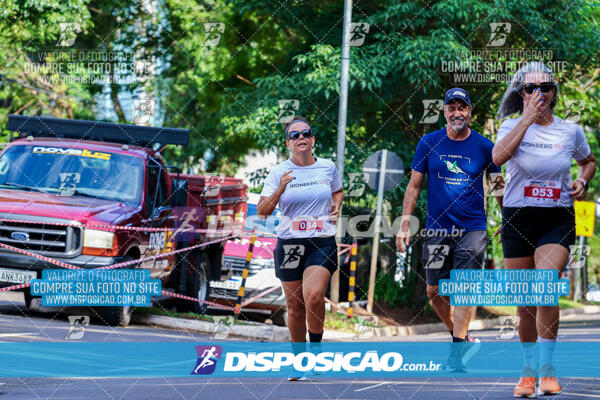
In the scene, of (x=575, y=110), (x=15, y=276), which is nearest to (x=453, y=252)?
(x=15, y=276)

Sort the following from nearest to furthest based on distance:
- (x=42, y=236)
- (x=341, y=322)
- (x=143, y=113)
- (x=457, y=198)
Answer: (x=457, y=198) < (x=42, y=236) < (x=341, y=322) < (x=143, y=113)

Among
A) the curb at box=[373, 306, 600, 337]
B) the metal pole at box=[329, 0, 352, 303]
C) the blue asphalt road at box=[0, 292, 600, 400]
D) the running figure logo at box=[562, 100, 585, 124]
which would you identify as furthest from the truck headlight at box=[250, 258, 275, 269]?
the blue asphalt road at box=[0, 292, 600, 400]

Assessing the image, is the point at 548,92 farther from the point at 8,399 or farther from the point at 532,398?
the point at 8,399

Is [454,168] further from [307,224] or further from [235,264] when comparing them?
[235,264]

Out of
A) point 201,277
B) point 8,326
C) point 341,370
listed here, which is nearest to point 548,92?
point 341,370

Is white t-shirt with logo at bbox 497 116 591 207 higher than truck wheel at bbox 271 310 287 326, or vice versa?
white t-shirt with logo at bbox 497 116 591 207

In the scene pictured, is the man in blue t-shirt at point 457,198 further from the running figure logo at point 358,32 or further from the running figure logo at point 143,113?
the running figure logo at point 143,113

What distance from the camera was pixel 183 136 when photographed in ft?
46.9

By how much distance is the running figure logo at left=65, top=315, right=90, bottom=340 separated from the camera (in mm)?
11061

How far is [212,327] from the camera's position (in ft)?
46.5

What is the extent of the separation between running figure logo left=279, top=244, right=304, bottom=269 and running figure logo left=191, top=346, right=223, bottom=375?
80 cm

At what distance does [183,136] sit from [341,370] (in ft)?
24.2

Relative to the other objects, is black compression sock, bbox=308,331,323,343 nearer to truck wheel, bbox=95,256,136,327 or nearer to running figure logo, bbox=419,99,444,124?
truck wheel, bbox=95,256,136,327

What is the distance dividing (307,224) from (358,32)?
11586 millimetres
